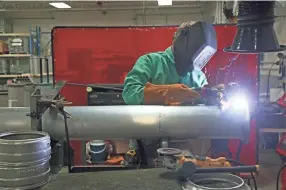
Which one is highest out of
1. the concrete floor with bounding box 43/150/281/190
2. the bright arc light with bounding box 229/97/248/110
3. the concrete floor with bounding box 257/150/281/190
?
the bright arc light with bounding box 229/97/248/110

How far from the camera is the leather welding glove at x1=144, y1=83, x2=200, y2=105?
1315mm

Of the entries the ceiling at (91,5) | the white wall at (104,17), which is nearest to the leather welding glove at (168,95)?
the ceiling at (91,5)

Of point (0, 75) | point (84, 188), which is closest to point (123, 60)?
point (84, 188)

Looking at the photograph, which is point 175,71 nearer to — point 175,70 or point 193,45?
point 175,70

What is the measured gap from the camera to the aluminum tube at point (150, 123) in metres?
1.07

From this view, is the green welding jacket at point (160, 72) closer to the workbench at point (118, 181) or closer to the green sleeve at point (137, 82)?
the green sleeve at point (137, 82)

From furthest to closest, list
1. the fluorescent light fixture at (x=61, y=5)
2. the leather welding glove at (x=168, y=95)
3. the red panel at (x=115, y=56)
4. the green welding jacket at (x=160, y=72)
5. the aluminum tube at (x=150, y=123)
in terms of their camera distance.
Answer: the fluorescent light fixture at (x=61, y=5), the red panel at (x=115, y=56), the green welding jacket at (x=160, y=72), the leather welding glove at (x=168, y=95), the aluminum tube at (x=150, y=123)

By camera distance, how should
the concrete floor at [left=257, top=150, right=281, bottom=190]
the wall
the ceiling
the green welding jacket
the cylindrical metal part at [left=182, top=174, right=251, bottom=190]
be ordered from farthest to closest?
the wall < the ceiling < the concrete floor at [left=257, top=150, right=281, bottom=190] < the green welding jacket < the cylindrical metal part at [left=182, top=174, right=251, bottom=190]

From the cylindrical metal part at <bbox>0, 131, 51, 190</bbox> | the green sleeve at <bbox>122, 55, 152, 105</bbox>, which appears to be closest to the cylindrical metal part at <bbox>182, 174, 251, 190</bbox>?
the cylindrical metal part at <bbox>0, 131, 51, 190</bbox>

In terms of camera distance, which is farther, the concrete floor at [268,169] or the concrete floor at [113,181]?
the concrete floor at [268,169]

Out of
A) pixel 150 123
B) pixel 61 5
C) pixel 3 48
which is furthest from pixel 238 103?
pixel 61 5

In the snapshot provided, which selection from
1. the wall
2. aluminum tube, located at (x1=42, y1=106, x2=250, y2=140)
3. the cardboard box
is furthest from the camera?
the wall

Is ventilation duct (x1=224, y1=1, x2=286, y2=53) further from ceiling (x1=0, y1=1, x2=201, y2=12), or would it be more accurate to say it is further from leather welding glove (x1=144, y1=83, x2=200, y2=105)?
ceiling (x1=0, y1=1, x2=201, y2=12)

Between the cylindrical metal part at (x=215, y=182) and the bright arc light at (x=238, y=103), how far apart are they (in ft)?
0.92
